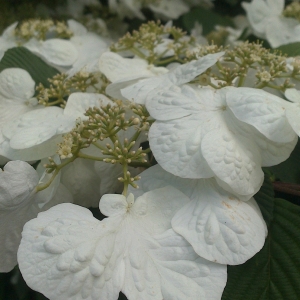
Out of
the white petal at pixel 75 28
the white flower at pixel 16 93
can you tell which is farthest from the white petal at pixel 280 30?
the white flower at pixel 16 93

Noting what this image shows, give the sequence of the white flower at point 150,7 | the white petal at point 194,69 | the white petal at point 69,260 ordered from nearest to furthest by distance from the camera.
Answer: the white petal at point 69,260 → the white petal at point 194,69 → the white flower at point 150,7

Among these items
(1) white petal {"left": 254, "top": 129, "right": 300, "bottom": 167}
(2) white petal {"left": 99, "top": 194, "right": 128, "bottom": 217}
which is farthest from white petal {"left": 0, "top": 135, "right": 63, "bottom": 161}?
(1) white petal {"left": 254, "top": 129, "right": 300, "bottom": 167}

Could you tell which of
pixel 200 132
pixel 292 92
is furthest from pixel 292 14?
A: pixel 200 132

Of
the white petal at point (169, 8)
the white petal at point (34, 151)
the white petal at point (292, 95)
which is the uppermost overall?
the white petal at point (292, 95)

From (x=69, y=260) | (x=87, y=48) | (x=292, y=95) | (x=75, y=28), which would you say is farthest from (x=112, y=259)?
(x=75, y=28)

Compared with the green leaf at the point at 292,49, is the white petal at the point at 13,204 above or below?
below

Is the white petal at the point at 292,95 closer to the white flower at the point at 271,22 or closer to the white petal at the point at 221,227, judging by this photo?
the white petal at the point at 221,227
